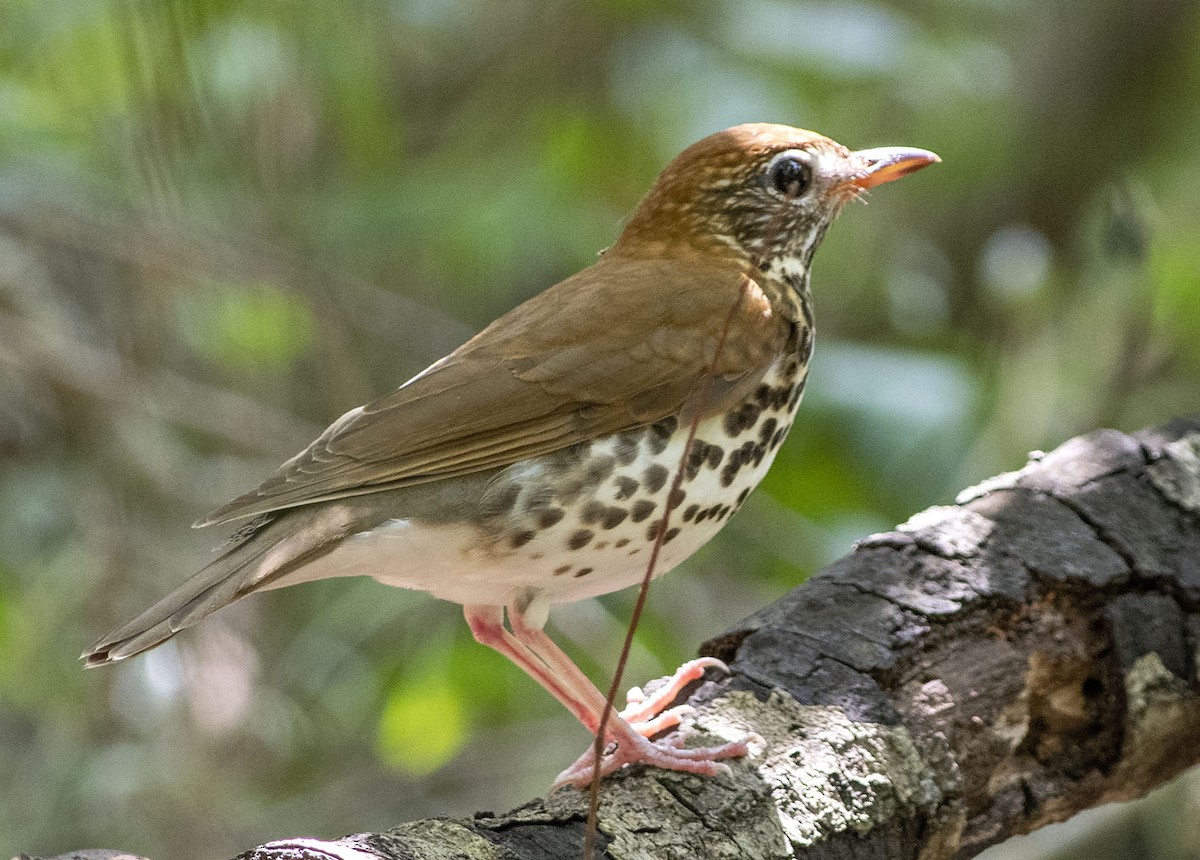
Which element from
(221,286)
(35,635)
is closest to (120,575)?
(35,635)

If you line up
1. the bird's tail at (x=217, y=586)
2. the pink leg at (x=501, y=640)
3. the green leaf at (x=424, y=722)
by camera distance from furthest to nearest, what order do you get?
1. the green leaf at (x=424, y=722)
2. the pink leg at (x=501, y=640)
3. the bird's tail at (x=217, y=586)

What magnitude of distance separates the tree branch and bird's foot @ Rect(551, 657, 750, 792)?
31 mm

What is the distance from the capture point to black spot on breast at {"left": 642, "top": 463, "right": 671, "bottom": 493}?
114 inches

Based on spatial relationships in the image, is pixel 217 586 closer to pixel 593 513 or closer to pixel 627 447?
pixel 593 513

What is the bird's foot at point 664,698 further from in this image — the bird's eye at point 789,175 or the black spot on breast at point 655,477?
the bird's eye at point 789,175

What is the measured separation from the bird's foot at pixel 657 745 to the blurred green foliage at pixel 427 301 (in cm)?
147

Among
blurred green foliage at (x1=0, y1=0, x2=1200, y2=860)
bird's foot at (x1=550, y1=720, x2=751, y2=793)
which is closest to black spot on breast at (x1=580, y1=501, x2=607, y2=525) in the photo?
bird's foot at (x1=550, y1=720, x2=751, y2=793)

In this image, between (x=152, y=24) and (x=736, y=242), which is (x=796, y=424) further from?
(x=152, y=24)

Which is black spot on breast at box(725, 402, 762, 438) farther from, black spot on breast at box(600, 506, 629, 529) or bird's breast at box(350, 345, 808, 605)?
black spot on breast at box(600, 506, 629, 529)

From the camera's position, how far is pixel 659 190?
3.53 metres

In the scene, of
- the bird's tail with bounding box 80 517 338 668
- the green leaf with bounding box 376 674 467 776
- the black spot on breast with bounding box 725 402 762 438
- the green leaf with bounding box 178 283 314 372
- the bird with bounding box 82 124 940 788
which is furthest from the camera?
the green leaf with bounding box 178 283 314 372

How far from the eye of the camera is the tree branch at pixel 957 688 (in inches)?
97.7

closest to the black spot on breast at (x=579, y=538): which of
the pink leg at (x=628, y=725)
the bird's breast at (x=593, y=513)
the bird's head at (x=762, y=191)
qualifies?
the bird's breast at (x=593, y=513)

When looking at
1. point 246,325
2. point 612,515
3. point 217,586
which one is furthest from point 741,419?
point 246,325
